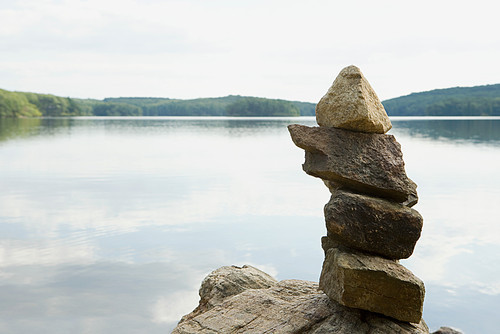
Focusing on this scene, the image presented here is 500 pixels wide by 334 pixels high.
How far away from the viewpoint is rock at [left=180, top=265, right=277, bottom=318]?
379 inches

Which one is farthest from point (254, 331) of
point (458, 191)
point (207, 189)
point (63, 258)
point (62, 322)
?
point (458, 191)

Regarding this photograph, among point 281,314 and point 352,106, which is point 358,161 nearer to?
point 352,106

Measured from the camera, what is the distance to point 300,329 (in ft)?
25.6

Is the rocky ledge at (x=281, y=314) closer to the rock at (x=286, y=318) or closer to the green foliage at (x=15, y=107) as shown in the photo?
the rock at (x=286, y=318)

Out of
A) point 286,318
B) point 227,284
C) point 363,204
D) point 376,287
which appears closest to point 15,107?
point 227,284

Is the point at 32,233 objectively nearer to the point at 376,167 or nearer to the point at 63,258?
the point at 63,258

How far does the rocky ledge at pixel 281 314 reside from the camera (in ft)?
Result: 25.6

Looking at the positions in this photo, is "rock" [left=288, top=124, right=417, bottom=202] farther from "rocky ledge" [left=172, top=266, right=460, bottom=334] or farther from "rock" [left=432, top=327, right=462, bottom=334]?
"rock" [left=432, top=327, right=462, bottom=334]

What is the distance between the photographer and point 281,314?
8.27 m

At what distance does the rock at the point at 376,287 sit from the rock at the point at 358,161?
1153mm

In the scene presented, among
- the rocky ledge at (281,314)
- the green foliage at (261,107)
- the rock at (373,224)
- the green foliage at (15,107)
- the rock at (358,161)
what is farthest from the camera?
the green foliage at (261,107)

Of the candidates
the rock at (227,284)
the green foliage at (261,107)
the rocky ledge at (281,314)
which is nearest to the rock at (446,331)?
the rocky ledge at (281,314)

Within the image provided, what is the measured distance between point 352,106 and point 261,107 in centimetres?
18798

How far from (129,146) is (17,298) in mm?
41523
